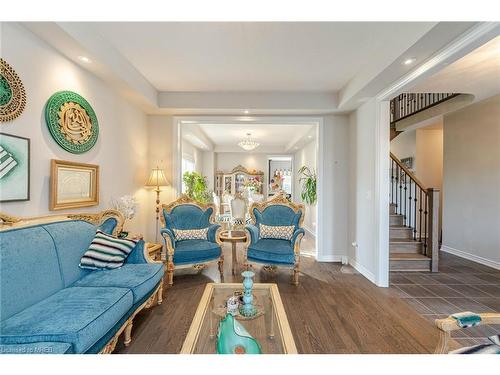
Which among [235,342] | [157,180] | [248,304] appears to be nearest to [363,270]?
[248,304]

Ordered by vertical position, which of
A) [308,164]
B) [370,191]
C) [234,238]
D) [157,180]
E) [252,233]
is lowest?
[234,238]

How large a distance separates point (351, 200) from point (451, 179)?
7.56 ft

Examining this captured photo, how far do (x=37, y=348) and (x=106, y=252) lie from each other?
3.57 feet

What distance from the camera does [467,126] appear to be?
177 inches

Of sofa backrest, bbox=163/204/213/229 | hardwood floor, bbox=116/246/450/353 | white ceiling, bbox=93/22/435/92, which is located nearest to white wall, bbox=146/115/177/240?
sofa backrest, bbox=163/204/213/229

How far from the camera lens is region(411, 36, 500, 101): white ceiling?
2.68 m

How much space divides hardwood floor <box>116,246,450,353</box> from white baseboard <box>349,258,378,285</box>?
0.28 feet

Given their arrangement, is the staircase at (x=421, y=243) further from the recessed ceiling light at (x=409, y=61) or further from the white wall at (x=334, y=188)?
the recessed ceiling light at (x=409, y=61)

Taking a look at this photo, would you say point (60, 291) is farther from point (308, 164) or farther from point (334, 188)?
point (308, 164)

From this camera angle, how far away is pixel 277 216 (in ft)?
12.5

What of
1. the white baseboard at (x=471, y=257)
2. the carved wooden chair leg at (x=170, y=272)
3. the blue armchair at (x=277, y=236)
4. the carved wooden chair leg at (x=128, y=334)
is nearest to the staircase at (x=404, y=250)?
the white baseboard at (x=471, y=257)

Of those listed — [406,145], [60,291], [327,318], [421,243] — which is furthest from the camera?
[406,145]

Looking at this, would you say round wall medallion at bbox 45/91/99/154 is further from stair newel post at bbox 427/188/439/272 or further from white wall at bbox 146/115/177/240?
stair newel post at bbox 427/188/439/272
